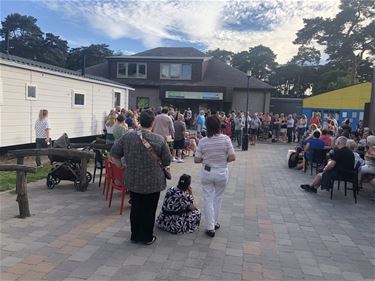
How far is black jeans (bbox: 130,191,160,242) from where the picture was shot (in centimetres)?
433

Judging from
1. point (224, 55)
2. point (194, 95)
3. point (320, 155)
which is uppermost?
point (224, 55)

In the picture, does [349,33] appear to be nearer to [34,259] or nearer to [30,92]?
[30,92]

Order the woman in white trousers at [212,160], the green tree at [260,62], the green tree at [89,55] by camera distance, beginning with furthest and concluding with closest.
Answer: the green tree at [260,62] → the green tree at [89,55] → the woman in white trousers at [212,160]

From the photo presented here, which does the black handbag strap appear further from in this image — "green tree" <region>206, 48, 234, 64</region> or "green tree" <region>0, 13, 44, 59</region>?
"green tree" <region>206, 48, 234, 64</region>

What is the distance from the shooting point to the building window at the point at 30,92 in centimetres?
1119

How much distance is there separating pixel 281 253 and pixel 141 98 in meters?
28.1

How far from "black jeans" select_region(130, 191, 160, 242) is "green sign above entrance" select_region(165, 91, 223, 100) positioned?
84.4 ft

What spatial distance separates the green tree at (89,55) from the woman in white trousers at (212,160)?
50350mm

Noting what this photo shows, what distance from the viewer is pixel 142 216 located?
14.3ft

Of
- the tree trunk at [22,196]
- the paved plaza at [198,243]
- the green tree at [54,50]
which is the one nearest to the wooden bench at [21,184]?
→ the tree trunk at [22,196]

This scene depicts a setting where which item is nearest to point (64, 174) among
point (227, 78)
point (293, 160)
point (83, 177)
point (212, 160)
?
point (83, 177)

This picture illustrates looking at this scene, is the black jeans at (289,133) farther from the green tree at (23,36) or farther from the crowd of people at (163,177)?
the green tree at (23,36)

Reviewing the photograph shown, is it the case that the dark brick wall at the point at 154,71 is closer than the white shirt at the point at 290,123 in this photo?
No

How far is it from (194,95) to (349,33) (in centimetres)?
2254
